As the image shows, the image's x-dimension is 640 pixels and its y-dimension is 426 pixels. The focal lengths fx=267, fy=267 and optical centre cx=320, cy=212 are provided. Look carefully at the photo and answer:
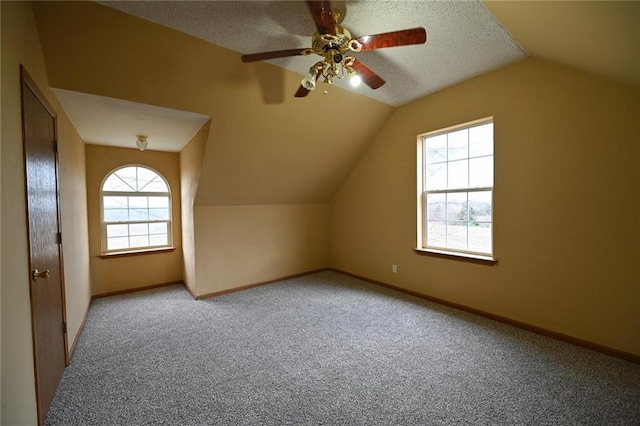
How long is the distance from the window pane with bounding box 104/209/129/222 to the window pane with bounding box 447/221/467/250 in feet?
15.4

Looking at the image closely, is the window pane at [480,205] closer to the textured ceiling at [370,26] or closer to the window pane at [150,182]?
the textured ceiling at [370,26]

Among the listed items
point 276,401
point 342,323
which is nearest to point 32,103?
point 276,401

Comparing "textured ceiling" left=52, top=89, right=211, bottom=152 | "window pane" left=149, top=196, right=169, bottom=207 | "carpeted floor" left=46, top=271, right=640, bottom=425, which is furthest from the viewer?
"window pane" left=149, top=196, right=169, bottom=207

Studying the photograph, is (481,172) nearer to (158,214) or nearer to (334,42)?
(334,42)

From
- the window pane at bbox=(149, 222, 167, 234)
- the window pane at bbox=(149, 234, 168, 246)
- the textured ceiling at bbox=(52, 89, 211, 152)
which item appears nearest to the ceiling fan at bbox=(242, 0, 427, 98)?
the textured ceiling at bbox=(52, 89, 211, 152)

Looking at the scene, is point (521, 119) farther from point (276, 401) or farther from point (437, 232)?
point (276, 401)

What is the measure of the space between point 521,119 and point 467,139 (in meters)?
0.59

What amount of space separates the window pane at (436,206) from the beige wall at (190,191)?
290 centimetres

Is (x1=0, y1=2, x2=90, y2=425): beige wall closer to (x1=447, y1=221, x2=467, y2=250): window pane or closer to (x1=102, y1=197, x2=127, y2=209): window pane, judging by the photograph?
(x1=102, y1=197, x2=127, y2=209): window pane

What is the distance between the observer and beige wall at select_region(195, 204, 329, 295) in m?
3.80

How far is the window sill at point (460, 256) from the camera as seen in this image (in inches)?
114

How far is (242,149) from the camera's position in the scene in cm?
330

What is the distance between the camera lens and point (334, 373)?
2.04m

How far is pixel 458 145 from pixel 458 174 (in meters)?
0.35
